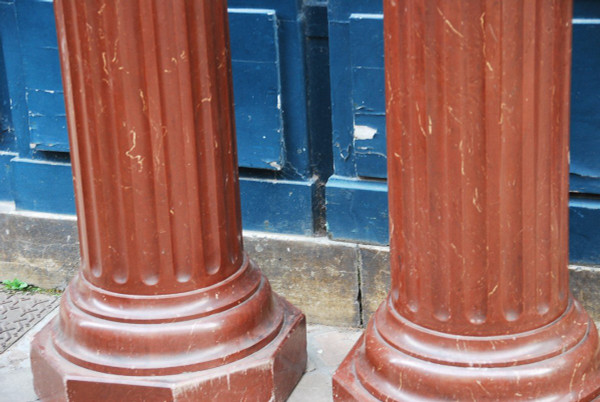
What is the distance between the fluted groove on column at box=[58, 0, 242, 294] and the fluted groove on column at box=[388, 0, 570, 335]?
595mm

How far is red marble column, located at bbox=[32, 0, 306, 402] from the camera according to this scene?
275 centimetres

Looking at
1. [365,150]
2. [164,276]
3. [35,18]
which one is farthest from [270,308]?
[35,18]

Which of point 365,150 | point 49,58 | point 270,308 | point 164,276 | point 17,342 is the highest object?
point 49,58

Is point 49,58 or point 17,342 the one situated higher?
point 49,58

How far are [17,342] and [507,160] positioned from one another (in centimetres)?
214

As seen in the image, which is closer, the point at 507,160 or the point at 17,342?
the point at 507,160

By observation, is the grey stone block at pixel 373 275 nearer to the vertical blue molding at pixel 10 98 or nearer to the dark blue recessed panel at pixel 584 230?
the dark blue recessed panel at pixel 584 230

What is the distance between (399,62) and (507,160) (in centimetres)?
36

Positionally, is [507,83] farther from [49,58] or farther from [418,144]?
[49,58]

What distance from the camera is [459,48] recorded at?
234cm

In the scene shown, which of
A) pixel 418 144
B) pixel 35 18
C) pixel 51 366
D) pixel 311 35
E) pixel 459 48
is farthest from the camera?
pixel 35 18

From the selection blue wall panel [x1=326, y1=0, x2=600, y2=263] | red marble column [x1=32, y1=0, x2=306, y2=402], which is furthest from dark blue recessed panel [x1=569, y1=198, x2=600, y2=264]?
red marble column [x1=32, y1=0, x2=306, y2=402]

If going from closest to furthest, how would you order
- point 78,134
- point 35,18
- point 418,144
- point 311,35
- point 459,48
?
point 459,48 → point 418,144 → point 78,134 → point 311,35 → point 35,18

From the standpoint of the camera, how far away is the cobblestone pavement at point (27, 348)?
333 cm
